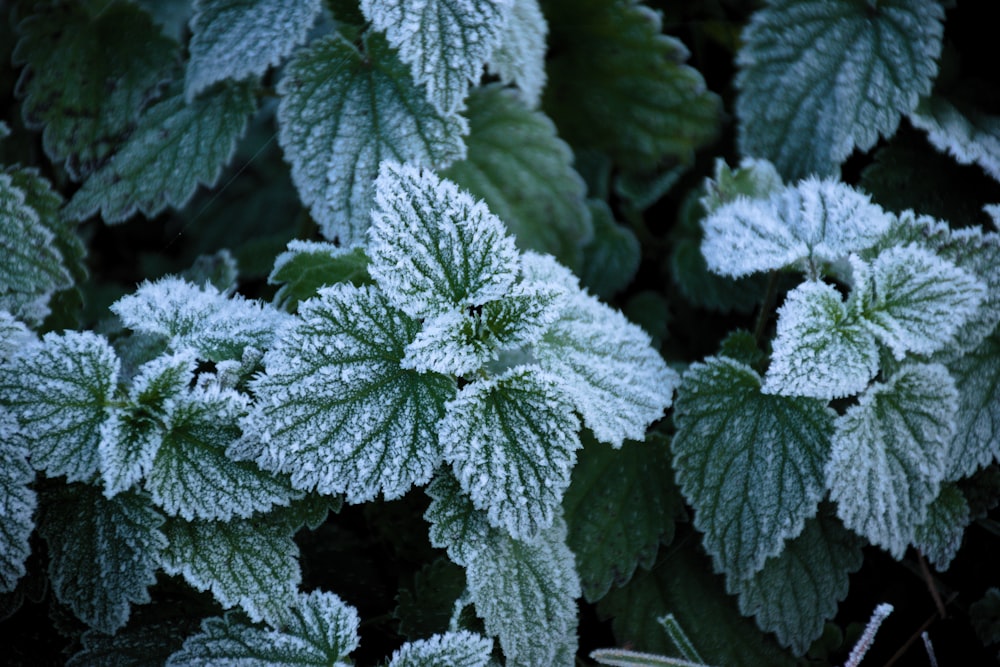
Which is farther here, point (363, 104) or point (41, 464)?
point (363, 104)

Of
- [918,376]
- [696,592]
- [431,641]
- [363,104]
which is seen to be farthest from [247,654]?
[918,376]

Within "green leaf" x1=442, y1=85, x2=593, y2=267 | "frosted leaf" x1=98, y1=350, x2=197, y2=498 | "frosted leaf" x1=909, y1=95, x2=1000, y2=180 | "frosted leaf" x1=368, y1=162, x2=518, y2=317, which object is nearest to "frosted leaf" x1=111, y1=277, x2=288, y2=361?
"frosted leaf" x1=98, y1=350, x2=197, y2=498

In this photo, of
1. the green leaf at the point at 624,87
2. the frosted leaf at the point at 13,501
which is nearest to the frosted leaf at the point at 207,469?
the frosted leaf at the point at 13,501

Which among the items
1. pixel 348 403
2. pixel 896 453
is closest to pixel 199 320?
pixel 348 403

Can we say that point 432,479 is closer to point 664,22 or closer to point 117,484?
point 117,484

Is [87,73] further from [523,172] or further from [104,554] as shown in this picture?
[104,554]

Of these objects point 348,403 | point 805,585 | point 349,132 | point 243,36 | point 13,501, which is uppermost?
point 243,36

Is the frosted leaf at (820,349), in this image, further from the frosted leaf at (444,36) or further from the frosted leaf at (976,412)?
the frosted leaf at (444,36)
